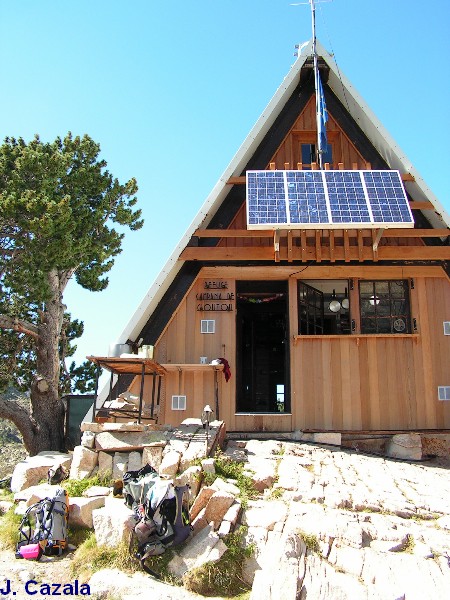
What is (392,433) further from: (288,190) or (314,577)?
(314,577)

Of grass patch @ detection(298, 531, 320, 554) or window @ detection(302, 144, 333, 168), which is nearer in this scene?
grass patch @ detection(298, 531, 320, 554)

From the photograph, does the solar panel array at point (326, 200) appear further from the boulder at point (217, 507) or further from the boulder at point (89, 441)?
the boulder at point (217, 507)

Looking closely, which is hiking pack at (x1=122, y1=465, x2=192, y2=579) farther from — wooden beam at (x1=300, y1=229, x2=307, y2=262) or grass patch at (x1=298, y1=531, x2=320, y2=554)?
wooden beam at (x1=300, y1=229, x2=307, y2=262)

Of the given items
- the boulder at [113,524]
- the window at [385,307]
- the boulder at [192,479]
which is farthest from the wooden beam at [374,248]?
the boulder at [113,524]

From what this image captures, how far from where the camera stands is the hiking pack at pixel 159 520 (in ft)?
22.2

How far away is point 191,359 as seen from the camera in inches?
514

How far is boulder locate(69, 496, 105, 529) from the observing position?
25.6 feet

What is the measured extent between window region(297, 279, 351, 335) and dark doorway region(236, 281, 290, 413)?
1.74 meters

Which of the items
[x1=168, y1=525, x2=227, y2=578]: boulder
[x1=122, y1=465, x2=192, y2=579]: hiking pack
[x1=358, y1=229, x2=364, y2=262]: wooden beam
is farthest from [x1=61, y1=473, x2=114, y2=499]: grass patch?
[x1=358, y1=229, x2=364, y2=262]: wooden beam

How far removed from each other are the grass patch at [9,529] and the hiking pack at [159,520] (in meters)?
1.86

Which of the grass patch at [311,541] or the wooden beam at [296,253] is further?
the wooden beam at [296,253]

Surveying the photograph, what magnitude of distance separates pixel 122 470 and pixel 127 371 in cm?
315

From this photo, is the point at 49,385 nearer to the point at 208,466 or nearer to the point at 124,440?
the point at 124,440

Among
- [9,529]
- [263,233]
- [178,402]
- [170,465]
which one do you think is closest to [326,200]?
[263,233]
